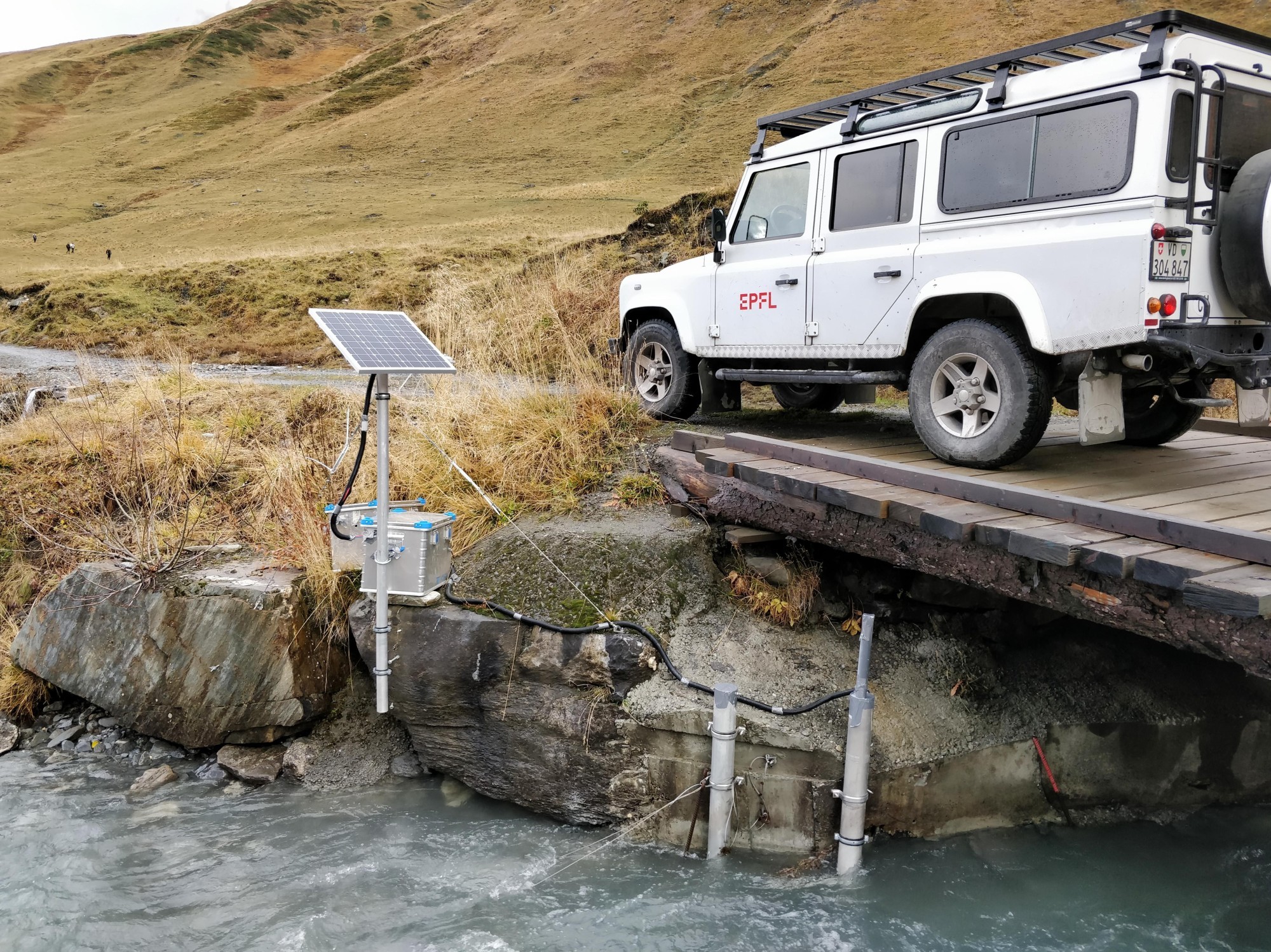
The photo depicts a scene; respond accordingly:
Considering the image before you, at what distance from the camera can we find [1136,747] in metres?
5.86

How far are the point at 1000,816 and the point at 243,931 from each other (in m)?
4.24

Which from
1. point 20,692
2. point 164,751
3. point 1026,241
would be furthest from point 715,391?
point 20,692

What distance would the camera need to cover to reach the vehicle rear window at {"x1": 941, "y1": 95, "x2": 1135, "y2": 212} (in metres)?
5.18

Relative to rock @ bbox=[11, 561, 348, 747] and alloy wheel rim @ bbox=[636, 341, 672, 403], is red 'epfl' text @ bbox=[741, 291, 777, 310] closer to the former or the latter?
alloy wheel rim @ bbox=[636, 341, 672, 403]

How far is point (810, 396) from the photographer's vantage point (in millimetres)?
9062

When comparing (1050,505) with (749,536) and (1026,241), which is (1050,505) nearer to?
(1026,241)

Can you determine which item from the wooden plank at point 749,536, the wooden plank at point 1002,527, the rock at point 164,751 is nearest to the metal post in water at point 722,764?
the wooden plank at point 749,536

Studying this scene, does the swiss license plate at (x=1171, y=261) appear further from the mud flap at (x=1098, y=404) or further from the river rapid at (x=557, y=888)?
the river rapid at (x=557, y=888)

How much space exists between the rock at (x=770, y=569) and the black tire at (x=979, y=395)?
1.21 m

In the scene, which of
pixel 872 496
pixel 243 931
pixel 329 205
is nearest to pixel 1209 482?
pixel 872 496

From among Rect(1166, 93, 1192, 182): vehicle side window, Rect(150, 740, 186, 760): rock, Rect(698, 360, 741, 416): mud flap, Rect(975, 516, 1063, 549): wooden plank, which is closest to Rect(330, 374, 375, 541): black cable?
Rect(150, 740, 186, 760): rock

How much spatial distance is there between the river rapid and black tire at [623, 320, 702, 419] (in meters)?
3.77

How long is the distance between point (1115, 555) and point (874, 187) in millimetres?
3425

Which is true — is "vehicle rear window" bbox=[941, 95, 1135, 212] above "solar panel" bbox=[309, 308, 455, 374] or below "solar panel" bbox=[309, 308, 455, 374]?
above
